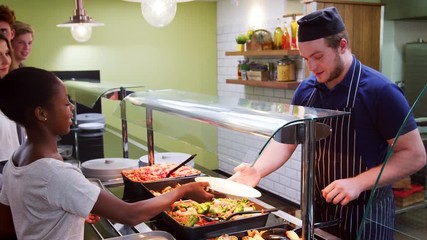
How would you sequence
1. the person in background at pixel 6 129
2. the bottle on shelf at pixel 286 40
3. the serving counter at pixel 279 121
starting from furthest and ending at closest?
Result: the bottle on shelf at pixel 286 40, the person in background at pixel 6 129, the serving counter at pixel 279 121

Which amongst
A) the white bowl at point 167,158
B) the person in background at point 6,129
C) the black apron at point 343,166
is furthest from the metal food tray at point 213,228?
the person in background at point 6,129

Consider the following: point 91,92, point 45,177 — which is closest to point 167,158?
point 91,92

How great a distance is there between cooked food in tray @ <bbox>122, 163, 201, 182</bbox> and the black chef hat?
90cm

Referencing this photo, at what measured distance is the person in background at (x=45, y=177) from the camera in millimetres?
1331

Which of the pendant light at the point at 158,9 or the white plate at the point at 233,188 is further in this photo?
the pendant light at the point at 158,9

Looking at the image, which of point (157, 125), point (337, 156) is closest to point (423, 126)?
point (337, 156)

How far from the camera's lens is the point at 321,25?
1.85 metres

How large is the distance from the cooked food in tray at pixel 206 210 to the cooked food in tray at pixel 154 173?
1.28ft

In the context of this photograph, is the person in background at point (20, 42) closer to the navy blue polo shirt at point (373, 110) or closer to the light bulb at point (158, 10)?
the light bulb at point (158, 10)

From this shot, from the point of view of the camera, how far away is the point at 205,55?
6.38 m

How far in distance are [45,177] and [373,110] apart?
4.25ft

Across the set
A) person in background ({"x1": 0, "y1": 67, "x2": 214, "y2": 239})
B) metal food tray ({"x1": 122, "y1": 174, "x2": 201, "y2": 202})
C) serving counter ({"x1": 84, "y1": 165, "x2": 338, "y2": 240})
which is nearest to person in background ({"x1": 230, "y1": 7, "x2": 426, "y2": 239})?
serving counter ({"x1": 84, "y1": 165, "x2": 338, "y2": 240})

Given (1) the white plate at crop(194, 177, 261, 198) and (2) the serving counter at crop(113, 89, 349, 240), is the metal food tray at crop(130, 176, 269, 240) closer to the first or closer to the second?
(1) the white plate at crop(194, 177, 261, 198)

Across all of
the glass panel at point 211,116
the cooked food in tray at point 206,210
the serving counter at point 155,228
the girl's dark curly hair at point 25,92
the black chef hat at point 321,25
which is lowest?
the serving counter at point 155,228
